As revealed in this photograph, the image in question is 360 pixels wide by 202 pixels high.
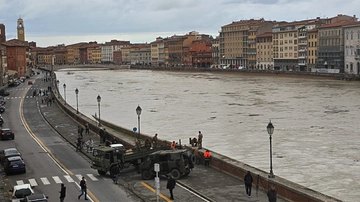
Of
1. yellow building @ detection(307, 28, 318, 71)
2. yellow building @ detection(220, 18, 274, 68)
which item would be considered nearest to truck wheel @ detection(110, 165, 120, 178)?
yellow building @ detection(307, 28, 318, 71)

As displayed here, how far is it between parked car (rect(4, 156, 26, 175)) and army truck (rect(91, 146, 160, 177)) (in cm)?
292

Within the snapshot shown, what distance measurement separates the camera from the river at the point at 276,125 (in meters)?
25.1

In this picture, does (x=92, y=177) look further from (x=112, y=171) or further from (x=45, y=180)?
(x=45, y=180)

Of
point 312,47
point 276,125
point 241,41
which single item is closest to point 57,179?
point 276,125

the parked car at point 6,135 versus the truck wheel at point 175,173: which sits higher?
the truck wheel at point 175,173

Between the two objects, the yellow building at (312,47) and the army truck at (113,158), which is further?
the yellow building at (312,47)

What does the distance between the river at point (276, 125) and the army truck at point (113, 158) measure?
653 centimetres

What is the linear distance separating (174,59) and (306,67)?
78.8 metres

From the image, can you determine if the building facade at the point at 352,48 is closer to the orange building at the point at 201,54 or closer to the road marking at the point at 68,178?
the orange building at the point at 201,54

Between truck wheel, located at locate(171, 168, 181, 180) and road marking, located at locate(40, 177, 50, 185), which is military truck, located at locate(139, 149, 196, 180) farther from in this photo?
road marking, located at locate(40, 177, 50, 185)

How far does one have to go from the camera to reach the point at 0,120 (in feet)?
133

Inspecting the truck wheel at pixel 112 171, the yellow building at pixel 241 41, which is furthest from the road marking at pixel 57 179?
the yellow building at pixel 241 41

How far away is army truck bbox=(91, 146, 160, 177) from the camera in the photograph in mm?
20422

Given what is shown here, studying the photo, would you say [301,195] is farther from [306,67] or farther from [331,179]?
[306,67]
